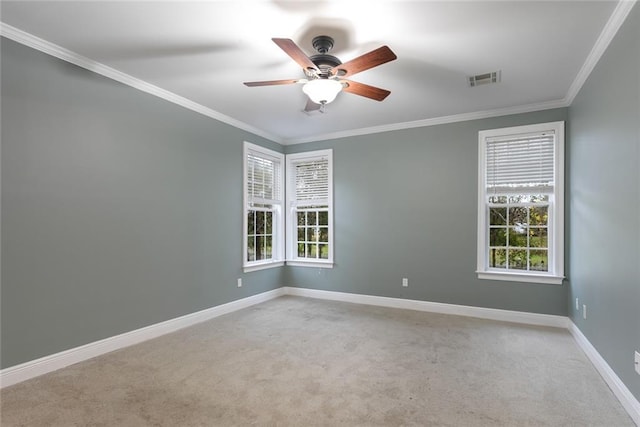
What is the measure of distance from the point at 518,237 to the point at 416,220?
1269 millimetres

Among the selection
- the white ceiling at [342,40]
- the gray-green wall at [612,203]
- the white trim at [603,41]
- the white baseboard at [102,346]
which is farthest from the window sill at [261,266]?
the white trim at [603,41]

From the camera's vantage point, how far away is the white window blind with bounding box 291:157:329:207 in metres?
5.47

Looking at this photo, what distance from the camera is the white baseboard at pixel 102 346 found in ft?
8.23

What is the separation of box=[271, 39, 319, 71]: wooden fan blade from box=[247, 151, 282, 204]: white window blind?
273 centimetres

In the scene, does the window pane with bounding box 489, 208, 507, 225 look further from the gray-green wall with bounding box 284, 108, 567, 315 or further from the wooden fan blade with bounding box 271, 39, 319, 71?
the wooden fan blade with bounding box 271, 39, 319, 71

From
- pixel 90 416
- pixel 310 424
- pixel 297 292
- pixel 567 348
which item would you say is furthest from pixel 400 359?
pixel 297 292

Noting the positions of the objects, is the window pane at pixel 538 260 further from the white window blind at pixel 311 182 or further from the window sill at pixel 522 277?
the white window blind at pixel 311 182

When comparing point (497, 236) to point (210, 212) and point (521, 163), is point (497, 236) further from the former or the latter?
point (210, 212)

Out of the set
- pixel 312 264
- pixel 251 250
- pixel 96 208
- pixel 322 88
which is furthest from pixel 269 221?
pixel 322 88

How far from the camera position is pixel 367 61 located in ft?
7.55

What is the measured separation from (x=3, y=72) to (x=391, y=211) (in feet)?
14.1

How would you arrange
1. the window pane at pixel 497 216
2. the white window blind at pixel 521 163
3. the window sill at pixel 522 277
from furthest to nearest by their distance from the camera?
the window pane at pixel 497 216 < the white window blind at pixel 521 163 < the window sill at pixel 522 277

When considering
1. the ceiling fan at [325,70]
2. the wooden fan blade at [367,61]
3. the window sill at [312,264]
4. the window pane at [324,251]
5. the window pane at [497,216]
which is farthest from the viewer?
the window pane at [324,251]

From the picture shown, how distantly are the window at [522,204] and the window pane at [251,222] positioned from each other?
3176mm
